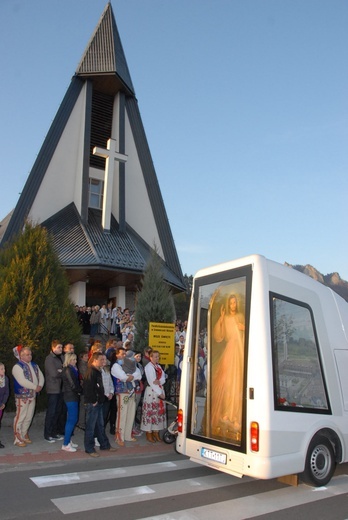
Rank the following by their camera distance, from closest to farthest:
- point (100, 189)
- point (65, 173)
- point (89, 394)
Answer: point (89, 394)
point (65, 173)
point (100, 189)

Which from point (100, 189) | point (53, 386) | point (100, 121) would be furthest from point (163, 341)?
point (100, 121)

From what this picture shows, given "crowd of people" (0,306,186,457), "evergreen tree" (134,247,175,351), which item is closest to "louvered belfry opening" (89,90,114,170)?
"evergreen tree" (134,247,175,351)

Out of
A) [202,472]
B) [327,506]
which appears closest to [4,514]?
[202,472]

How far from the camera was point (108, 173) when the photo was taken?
22.7 metres

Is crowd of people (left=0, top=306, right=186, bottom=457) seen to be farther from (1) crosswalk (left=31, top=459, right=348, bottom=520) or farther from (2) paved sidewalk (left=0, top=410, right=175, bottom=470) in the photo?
(1) crosswalk (left=31, top=459, right=348, bottom=520)

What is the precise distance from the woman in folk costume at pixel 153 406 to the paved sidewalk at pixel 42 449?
0.83 ft

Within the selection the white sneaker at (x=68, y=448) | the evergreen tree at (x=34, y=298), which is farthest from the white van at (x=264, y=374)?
the evergreen tree at (x=34, y=298)

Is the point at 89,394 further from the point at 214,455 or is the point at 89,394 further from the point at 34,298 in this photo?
the point at 34,298

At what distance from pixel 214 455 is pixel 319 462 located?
1433 millimetres

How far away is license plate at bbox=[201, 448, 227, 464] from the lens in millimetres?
5551

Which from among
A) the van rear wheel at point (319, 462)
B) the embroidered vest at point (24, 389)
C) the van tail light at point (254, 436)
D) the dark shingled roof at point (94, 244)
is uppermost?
the dark shingled roof at point (94, 244)

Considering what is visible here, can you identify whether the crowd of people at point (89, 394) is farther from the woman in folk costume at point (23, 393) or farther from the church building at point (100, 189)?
the church building at point (100, 189)

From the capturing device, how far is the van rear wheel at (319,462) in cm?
570

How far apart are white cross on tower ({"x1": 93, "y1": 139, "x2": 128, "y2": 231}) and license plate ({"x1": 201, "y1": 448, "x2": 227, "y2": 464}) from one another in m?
18.1
